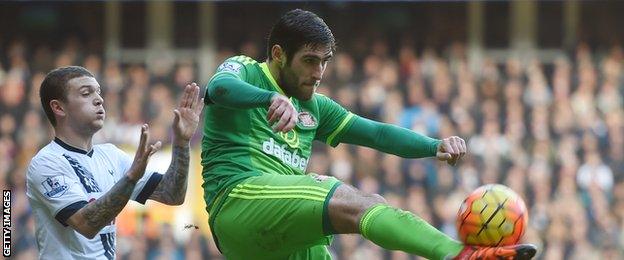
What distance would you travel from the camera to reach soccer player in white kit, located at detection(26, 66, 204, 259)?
7.34 meters

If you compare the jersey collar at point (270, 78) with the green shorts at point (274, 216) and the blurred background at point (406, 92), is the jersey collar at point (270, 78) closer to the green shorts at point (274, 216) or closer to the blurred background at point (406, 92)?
the green shorts at point (274, 216)

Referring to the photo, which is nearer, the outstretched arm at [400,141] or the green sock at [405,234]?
the green sock at [405,234]

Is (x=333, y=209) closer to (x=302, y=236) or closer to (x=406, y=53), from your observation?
(x=302, y=236)

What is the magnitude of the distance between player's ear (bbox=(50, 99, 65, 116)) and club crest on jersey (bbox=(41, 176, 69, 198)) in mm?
449

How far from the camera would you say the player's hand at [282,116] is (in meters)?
6.55

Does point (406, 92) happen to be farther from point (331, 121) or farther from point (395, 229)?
point (395, 229)

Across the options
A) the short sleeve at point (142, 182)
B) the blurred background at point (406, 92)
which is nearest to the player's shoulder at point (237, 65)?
the short sleeve at point (142, 182)

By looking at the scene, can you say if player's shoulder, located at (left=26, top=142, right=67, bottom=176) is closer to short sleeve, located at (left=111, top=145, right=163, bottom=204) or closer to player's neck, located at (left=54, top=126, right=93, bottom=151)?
player's neck, located at (left=54, top=126, right=93, bottom=151)

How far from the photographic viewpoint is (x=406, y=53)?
21.9 m

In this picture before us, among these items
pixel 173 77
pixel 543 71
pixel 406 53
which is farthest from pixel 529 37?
pixel 173 77

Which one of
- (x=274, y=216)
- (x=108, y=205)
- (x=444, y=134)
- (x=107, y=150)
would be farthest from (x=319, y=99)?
(x=444, y=134)

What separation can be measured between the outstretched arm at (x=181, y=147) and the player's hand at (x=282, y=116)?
3.72 feet

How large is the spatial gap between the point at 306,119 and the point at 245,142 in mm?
496

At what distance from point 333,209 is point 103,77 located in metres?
13.7
